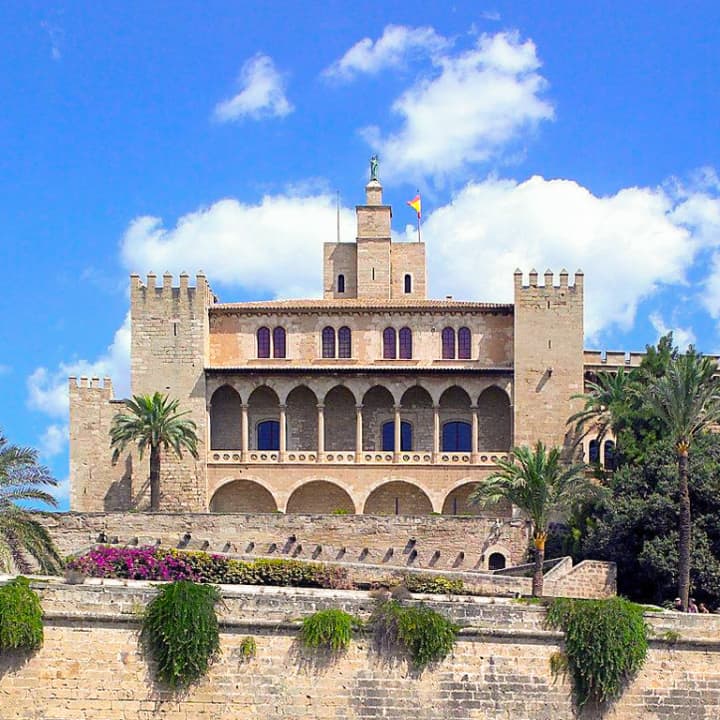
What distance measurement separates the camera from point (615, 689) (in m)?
26.5

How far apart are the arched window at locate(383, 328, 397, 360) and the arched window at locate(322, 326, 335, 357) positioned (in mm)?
2133

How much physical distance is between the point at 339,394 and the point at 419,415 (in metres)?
3.40

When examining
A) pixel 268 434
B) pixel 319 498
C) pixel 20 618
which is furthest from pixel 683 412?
pixel 268 434

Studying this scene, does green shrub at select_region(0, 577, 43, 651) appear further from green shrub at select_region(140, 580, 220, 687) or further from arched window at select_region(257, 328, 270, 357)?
arched window at select_region(257, 328, 270, 357)

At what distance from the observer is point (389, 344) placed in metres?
53.9

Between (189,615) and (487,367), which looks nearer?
(189,615)

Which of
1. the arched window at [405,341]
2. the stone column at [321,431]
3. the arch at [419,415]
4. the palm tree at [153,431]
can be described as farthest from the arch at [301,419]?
the palm tree at [153,431]

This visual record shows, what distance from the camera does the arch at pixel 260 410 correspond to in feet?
177

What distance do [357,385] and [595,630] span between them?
Result: 27.3m

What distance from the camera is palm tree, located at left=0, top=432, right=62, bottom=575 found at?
3062cm

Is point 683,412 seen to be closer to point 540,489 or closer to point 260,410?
point 540,489

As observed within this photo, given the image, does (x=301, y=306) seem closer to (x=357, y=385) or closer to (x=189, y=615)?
(x=357, y=385)

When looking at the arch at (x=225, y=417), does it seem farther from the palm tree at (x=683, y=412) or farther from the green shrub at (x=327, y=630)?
the green shrub at (x=327, y=630)

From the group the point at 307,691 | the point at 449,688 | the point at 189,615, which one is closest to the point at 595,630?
the point at 449,688
